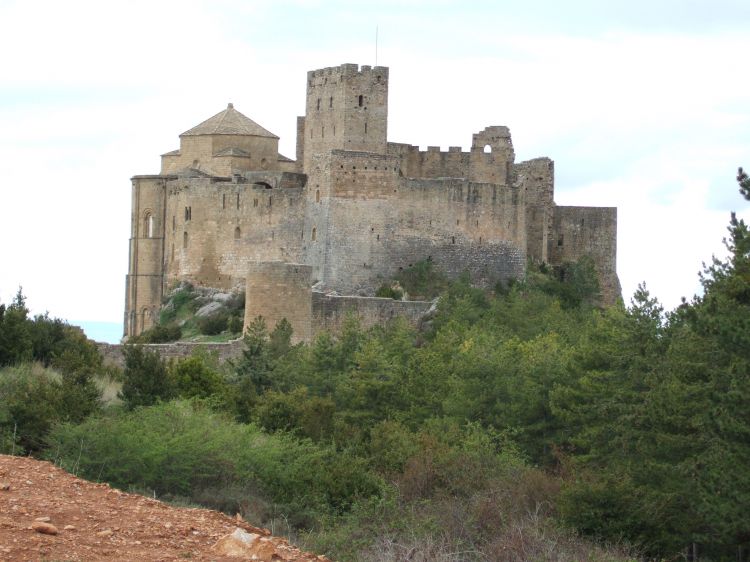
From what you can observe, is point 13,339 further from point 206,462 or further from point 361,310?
point 361,310

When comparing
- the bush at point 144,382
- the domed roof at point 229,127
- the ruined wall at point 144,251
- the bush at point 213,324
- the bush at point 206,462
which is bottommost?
the bush at point 206,462

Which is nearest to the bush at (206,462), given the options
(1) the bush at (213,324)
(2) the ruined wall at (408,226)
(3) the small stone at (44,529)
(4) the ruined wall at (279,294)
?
(3) the small stone at (44,529)

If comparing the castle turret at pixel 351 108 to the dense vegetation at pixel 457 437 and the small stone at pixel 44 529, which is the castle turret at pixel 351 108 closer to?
the dense vegetation at pixel 457 437

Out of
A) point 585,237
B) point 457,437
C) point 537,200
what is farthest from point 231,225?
point 457,437

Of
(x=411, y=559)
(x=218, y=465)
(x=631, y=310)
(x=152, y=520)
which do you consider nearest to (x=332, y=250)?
(x=631, y=310)

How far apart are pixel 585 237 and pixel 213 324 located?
45.3 ft

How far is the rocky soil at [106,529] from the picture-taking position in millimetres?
17109

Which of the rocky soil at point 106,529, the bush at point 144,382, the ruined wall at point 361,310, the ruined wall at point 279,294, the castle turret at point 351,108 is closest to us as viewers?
the rocky soil at point 106,529

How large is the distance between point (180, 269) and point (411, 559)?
3572 centimetres

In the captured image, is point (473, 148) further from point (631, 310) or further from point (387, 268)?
point (631, 310)

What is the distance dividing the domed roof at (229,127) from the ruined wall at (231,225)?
67.4 inches

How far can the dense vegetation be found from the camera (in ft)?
84.4

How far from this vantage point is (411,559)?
72.6ft

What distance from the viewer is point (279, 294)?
45750 mm
